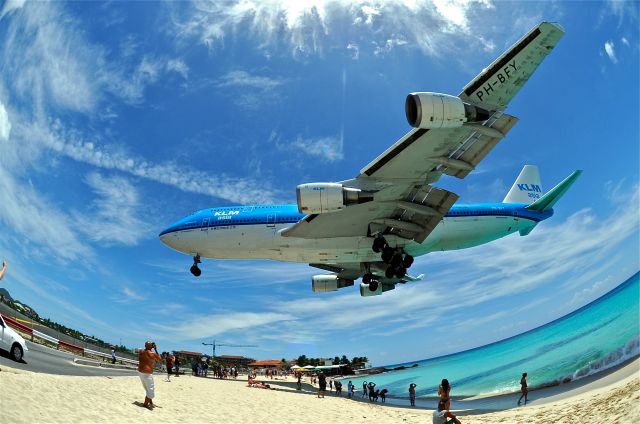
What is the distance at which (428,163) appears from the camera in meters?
21.4

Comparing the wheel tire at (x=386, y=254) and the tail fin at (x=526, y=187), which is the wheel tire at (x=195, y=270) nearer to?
the wheel tire at (x=386, y=254)

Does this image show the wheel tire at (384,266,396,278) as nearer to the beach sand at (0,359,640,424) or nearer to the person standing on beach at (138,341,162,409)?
the beach sand at (0,359,640,424)

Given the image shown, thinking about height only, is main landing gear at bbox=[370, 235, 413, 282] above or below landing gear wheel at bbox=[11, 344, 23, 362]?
above

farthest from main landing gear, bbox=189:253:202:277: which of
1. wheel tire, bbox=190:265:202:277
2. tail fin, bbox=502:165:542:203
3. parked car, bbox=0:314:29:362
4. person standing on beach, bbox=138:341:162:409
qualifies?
tail fin, bbox=502:165:542:203

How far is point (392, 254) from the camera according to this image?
1051 inches

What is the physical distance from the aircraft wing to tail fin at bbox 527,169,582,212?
26.5ft

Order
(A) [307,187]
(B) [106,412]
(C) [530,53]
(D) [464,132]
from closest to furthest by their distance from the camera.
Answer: (B) [106,412], (C) [530,53], (D) [464,132], (A) [307,187]

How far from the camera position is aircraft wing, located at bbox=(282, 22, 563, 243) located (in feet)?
56.9

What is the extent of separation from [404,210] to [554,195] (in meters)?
12.6

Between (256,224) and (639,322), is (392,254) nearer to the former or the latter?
(256,224)

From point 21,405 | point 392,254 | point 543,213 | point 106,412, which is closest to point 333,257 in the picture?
point 392,254

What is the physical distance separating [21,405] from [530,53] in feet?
66.5

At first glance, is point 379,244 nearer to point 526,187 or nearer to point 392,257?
point 392,257

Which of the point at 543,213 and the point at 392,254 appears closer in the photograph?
→ the point at 392,254
